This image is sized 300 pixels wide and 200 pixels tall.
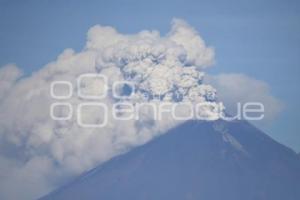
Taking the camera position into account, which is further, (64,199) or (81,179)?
(81,179)

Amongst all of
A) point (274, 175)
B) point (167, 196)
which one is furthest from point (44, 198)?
point (274, 175)

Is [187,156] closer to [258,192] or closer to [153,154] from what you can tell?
[153,154]

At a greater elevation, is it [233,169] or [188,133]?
[188,133]

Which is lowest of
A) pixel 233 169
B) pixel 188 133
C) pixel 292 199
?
pixel 292 199

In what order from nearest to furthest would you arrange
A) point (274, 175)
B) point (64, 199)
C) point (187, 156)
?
1. point (64, 199)
2. point (274, 175)
3. point (187, 156)

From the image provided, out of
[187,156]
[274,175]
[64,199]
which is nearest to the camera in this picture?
[64,199]

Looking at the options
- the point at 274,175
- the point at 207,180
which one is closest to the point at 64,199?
the point at 207,180

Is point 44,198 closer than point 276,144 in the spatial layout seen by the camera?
Yes

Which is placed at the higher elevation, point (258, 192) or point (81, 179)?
point (81, 179)

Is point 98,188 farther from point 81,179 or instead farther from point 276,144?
point 276,144
